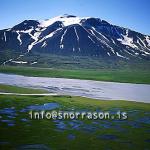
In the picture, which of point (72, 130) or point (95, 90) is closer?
point (72, 130)

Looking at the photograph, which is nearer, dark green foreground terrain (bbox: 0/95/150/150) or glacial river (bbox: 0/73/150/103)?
dark green foreground terrain (bbox: 0/95/150/150)

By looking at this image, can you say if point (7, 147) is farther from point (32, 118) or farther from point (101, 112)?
point (101, 112)

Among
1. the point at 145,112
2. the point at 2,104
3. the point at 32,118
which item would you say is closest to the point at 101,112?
the point at 145,112

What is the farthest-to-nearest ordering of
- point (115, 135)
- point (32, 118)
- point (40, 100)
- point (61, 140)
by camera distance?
point (40, 100) → point (32, 118) → point (115, 135) → point (61, 140)

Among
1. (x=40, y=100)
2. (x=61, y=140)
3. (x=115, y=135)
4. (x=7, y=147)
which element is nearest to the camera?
(x=7, y=147)

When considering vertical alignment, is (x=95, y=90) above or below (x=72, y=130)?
above

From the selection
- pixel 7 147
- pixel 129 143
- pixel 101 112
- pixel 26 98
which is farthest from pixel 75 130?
pixel 26 98

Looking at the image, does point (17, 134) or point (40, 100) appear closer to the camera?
point (17, 134)

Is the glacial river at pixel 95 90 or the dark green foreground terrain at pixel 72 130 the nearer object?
the dark green foreground terrain at pixel 72 130

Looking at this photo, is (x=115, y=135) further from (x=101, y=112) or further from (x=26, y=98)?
(x=26, y=98)
